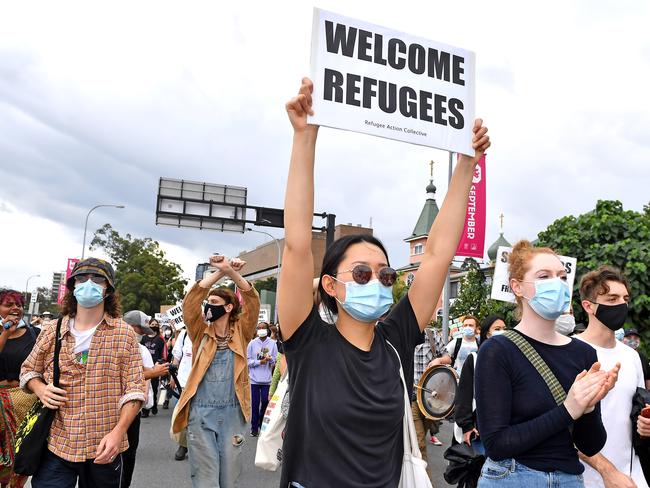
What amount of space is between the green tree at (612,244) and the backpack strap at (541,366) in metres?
10.3

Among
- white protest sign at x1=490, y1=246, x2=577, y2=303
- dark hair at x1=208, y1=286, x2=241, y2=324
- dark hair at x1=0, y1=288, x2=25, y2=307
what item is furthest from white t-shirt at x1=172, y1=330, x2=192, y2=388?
white protest sign at x1=490, y1=246, x2=577, y2=303

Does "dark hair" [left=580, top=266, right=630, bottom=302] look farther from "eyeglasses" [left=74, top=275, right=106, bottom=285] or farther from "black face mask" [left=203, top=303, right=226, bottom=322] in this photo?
"eyeglasses" [left=74, top=275, right=106, bottom=285]

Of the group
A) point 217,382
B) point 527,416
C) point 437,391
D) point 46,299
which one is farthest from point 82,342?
point 46,299

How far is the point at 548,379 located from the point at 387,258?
87 centimetres

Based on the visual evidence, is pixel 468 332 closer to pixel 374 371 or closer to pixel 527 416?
pixel 527 416

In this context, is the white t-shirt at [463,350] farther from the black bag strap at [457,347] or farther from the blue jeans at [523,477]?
the blue jeans at [523,477]

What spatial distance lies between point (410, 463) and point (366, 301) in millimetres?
642

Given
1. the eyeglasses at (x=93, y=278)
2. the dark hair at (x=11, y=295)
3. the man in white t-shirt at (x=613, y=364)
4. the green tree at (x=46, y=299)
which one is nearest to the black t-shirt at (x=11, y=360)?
the dark hair at (x=11, y=295)

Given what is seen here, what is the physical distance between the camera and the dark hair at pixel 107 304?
3.85 metres

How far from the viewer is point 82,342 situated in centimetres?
365

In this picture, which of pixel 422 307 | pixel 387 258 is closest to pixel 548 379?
pixel 422 307

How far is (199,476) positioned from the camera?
16.1 feet

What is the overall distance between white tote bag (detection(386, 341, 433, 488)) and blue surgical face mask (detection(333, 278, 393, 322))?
1.01 feet

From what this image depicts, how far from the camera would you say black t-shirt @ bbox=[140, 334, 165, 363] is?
511 inches
